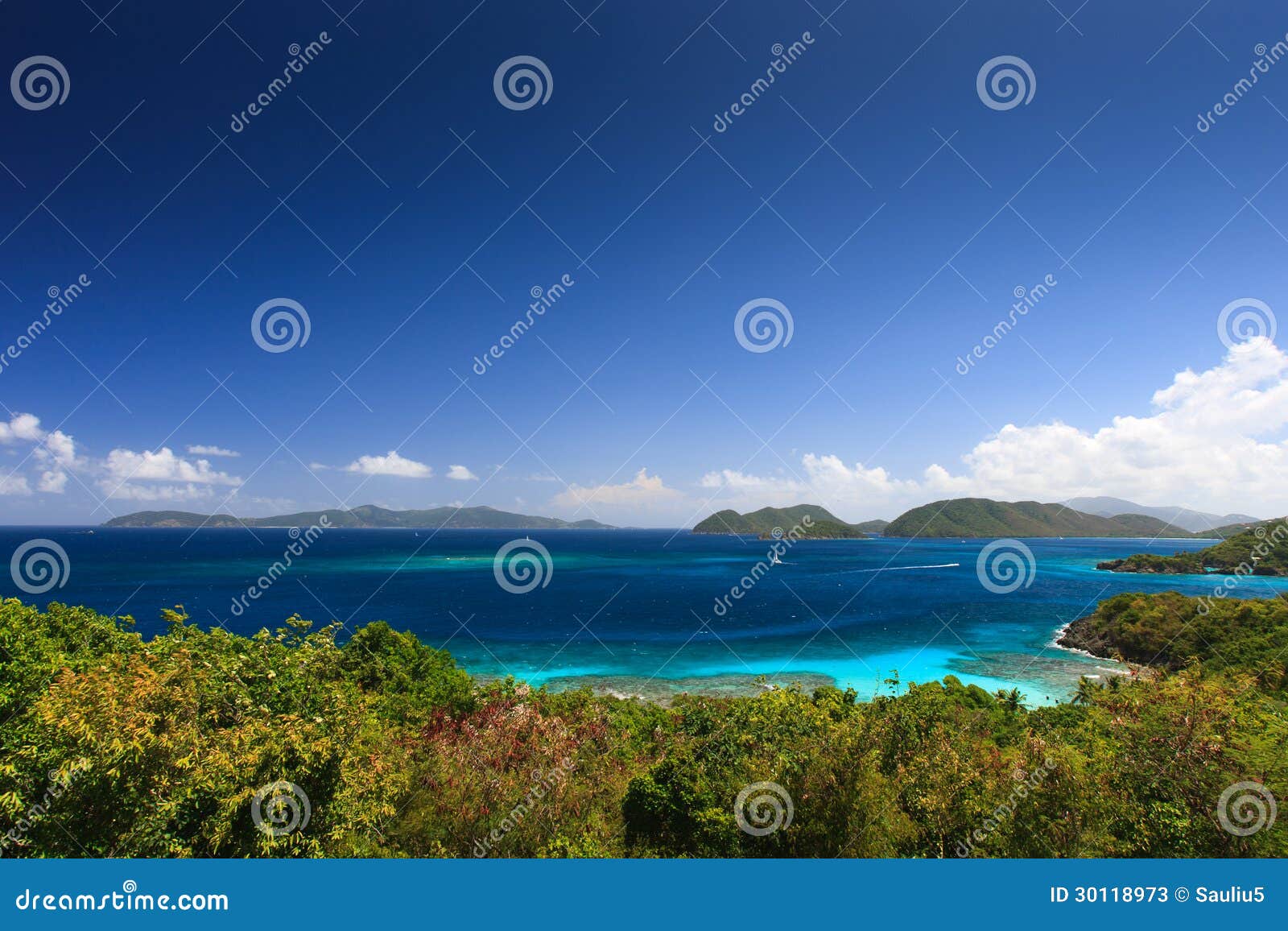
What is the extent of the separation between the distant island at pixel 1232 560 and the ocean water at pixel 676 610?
16.0 feet

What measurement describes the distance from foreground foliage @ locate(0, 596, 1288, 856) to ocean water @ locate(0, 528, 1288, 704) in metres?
23.0

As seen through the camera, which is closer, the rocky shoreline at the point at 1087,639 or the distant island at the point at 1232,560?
the rocky shoreline at the point at 1087,639

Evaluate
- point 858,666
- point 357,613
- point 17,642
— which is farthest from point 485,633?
point 17,642

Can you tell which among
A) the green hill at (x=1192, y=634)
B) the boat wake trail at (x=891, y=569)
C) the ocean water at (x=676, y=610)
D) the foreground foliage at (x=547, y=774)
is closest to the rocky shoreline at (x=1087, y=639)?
the green hill at (x=1192, y=634)

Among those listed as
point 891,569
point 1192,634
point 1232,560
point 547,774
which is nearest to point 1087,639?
point 1192,634

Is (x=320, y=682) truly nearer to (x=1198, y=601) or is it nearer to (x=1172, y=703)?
(x=1172, y=703)

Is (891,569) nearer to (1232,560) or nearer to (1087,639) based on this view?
(1232,560)

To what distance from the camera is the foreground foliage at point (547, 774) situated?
25.8 feet

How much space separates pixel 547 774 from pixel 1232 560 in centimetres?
11529

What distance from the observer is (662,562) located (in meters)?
114

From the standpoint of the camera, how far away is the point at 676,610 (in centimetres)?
5959

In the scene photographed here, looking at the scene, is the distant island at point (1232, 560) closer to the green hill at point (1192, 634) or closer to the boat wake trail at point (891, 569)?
the boat wake trail at point (891, 569)

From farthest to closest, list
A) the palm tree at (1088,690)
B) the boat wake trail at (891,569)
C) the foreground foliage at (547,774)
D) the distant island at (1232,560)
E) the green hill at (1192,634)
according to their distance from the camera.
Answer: the boat wake trail at (891,569)
the distant island at (1232,560)
the green hill at (1192,634)
the palm tree at (1088,690)
the foreground foliage at (547,774)

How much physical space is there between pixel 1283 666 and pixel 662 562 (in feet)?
307
